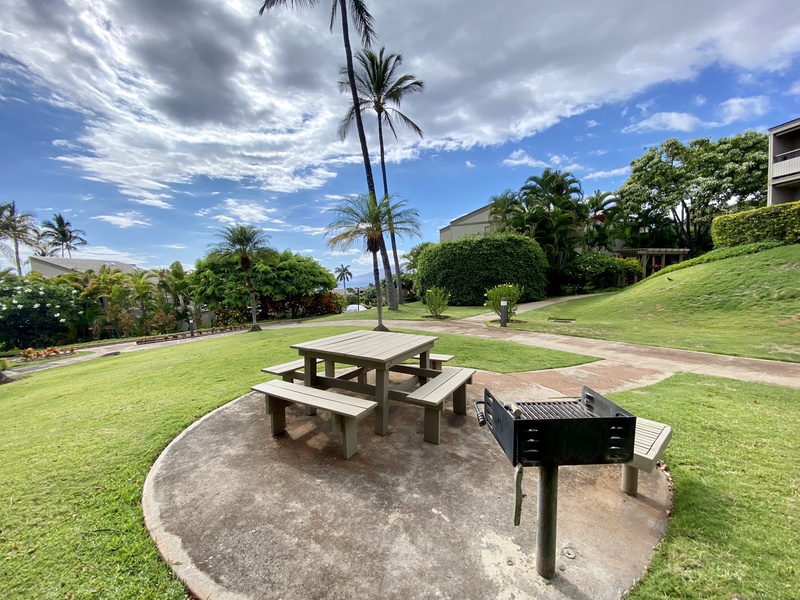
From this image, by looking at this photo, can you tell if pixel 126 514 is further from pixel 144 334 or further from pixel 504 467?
pixel 144 334

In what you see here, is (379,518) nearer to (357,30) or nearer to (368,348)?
(368,348)

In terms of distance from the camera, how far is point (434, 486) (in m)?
2.30

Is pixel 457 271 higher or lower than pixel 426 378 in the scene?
higher

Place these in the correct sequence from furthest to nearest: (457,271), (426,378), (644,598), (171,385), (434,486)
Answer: (457,271), (171,385), (426,378), (434,486), (644,598)

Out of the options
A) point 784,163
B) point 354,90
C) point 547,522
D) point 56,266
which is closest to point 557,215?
point 784,163

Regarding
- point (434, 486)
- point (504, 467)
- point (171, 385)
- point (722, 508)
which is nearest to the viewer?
point (722, 508)

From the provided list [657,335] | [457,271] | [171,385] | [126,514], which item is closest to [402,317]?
[457,271]

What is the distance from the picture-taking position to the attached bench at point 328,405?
2559 millimetres

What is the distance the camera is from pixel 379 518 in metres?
1.99

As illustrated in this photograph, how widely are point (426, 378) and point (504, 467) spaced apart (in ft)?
5.37

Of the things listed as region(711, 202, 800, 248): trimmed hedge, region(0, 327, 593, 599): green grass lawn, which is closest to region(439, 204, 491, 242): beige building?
region(711, 202, 800, 248): trimmed hedge

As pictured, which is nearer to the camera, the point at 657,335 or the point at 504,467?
the point at 504,467

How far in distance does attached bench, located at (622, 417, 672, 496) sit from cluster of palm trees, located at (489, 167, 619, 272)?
19.5 meters

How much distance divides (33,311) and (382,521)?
76.4 feet
